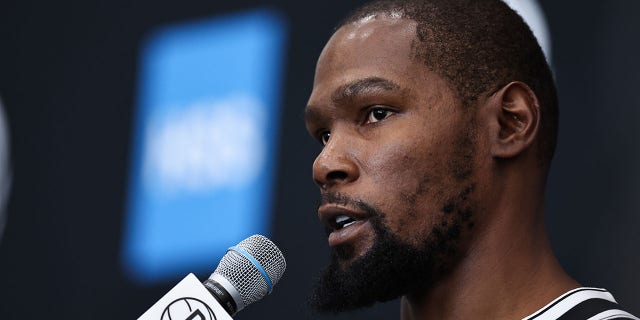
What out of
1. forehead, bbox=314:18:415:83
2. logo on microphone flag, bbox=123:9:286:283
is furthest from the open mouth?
logo on microphone flag, bbox=123:9:286:283

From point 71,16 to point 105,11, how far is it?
0.19 m

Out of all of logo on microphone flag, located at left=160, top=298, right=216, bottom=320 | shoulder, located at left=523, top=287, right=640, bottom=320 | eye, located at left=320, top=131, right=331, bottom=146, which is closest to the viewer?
→ logo on microphone flag, located at left=160, top=298, right=216, bottom=320

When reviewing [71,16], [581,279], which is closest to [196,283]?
[581,279]

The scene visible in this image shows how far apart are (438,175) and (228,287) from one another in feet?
1.41

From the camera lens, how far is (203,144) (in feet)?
9.45

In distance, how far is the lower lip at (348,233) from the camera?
162 centimetres

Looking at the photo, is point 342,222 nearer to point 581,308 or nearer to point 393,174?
point 393,174

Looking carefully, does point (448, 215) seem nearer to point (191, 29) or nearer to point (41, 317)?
point (191, 29)

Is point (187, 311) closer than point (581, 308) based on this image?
Yes

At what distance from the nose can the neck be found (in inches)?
10.1

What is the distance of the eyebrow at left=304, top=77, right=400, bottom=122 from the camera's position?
1660 mm

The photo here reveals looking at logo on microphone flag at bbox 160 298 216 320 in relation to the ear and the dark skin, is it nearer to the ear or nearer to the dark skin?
the dark skin

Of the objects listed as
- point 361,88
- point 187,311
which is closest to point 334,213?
point 361,88

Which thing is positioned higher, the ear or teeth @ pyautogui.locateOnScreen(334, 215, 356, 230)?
the ear
